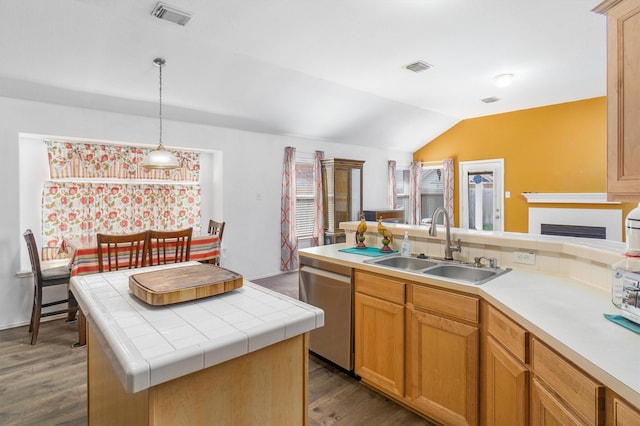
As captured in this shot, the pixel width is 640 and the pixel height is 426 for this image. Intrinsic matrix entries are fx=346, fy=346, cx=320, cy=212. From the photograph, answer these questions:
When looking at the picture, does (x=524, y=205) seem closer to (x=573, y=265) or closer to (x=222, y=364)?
(x=573, y=265)

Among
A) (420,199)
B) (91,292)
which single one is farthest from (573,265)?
(420,199)

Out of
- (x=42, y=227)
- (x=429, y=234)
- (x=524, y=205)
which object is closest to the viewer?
(x=429, y=234)

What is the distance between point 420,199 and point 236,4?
20.1 ft

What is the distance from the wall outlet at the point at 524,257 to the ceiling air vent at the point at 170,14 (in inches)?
119

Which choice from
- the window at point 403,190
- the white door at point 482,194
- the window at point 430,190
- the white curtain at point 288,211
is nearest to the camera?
the white curtain at point 288,211

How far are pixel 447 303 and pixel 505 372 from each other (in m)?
0.44

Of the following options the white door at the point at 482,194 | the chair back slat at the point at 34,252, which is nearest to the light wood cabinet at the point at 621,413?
the chair back slat at the point at 34,252

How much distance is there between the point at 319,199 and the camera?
19.7 feet

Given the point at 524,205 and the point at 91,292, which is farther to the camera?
the point at 524,205

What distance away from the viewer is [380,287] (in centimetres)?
223

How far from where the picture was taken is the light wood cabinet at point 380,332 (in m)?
2.13

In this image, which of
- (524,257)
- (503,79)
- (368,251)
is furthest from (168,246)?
(503,79)

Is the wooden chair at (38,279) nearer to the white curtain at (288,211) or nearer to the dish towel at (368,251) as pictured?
the dish towel at (368,251)

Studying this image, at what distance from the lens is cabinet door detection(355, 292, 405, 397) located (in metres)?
2.13
